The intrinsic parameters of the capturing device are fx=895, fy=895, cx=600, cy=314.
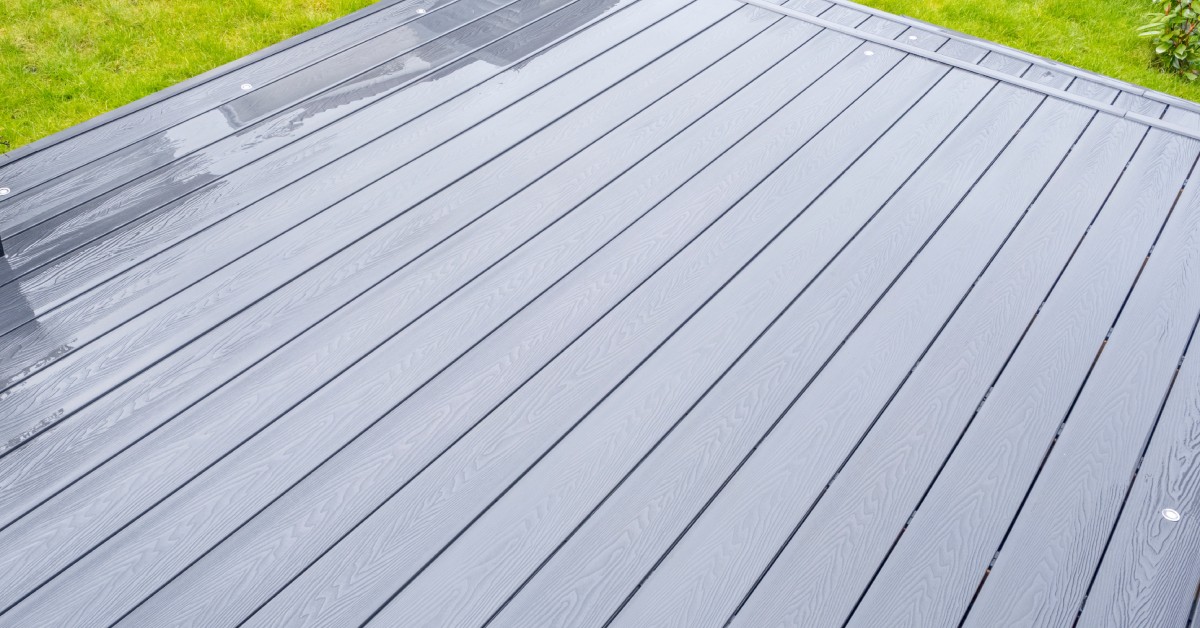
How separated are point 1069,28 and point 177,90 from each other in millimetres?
3215

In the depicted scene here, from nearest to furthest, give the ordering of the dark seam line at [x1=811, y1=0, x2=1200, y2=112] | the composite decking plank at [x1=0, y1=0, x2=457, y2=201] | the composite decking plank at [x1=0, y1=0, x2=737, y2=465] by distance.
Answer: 1. the composite decking plank at [x1=0, y1=0, x2=737, y2=465]
2. the composite decking plank at [x1=0, y1=0, x2=457, y2=201]
3. the dark seam line at [x1=811, y1=0, x2=1200, y2=112]

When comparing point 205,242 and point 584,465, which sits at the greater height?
point 584,465

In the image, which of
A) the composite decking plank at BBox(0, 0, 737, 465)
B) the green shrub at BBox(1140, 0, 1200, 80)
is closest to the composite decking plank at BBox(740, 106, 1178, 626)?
the composite decking plank at BBox(0, 0, 737, 465)

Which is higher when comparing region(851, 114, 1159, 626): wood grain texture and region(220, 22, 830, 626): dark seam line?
region(851, 114, 1159, 626): wood grain texture

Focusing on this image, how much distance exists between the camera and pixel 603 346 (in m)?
→ 1.69

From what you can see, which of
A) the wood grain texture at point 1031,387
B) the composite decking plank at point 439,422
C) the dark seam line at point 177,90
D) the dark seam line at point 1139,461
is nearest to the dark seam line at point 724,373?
the composite decking plank at point 439,422

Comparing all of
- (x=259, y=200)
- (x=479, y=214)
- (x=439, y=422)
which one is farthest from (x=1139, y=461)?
(x=259, y=200)

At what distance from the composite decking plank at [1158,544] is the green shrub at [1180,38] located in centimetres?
225

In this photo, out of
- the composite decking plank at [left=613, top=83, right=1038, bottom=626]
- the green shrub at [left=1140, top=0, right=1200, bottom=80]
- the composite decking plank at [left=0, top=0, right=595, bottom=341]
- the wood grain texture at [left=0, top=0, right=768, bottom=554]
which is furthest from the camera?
the green shrub at [left=1140, top=0, right=1200, bottom=80]

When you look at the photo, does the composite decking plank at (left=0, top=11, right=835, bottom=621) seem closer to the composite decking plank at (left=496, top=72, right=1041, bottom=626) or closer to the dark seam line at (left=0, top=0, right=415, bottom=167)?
the composite decking plank at (left=496, top=72, right=1041, bottom=626)

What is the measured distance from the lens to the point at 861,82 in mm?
2467

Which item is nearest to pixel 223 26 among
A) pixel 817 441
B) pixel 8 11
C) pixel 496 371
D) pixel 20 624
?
pixel 8 11

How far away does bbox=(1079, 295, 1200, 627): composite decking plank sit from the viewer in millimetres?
1319

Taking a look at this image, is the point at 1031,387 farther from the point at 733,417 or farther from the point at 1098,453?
the point at 733,417
